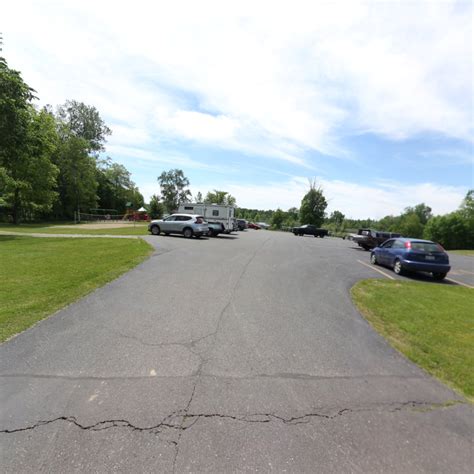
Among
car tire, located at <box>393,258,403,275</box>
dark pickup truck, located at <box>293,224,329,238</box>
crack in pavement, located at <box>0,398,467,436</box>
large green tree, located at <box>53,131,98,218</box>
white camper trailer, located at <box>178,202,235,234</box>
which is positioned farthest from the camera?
large green tree, located at <box>53,131,98,218</box>

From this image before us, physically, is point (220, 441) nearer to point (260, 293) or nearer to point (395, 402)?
point (395, 402)

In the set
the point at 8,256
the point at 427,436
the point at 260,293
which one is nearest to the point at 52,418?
the point at 427,436

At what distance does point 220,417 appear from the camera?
2.78 m

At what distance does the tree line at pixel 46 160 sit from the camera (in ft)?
60.8

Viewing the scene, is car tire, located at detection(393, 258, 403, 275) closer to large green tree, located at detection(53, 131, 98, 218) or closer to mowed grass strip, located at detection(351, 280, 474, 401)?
mowed grass strip, located at detection(351, 280, 474, 401)

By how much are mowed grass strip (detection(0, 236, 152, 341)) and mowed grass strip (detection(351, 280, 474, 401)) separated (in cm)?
637

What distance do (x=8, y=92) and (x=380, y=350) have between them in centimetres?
2436

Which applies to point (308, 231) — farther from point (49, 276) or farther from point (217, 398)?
point (217, 398)

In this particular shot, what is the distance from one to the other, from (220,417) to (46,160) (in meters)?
44.3

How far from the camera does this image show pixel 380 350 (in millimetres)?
4504

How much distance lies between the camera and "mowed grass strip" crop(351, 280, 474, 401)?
4.04 meters

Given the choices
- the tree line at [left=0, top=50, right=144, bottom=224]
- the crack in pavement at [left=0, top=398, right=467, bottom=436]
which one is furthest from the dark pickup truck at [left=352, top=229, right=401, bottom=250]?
the tree line at [left=0, top=50, right=144, bottom=224]

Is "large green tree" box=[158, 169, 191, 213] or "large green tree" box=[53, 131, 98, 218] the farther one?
"large green tree" box=[158, 169, 191, 213]

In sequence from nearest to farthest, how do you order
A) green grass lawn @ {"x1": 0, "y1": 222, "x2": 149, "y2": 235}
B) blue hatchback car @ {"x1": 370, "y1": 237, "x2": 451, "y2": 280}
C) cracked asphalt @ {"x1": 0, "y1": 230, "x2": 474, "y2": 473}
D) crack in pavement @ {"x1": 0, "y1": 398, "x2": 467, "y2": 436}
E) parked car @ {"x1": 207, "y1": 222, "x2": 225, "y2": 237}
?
1. cracked asphalt @ {"x1": 0, "y1": 230, "x2": 474, "y2": 473}
2. crack in pavement @ {"x1": 0, "y1": 398, "x2": 467, "y2": 436}
3. blue hatchback car @ {"x1": 370, "y1": 237, "x2": 451, "y2": 280}
4. green grass lawn @ {"x1": 0, "y1": 222, "x2": 149, "y2": 235}
5. parked car @ {"x1": 207, "y1": 222, "x2": 225, "y2": 237}
